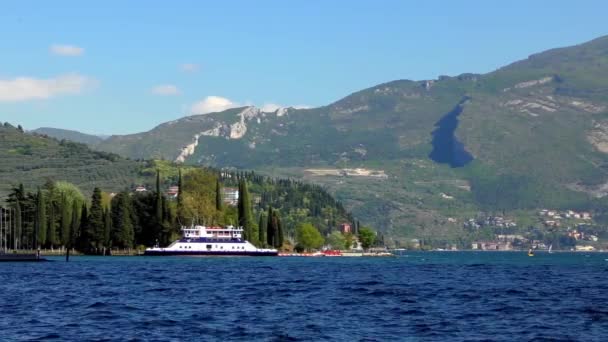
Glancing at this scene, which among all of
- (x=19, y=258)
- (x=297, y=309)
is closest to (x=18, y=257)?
(x=19, y=258)

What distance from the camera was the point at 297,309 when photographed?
84.2m

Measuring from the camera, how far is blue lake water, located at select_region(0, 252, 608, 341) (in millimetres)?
68938

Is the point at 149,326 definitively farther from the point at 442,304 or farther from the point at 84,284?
the point at 84,284

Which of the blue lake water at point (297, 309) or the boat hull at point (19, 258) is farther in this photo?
the boat hull at point (19, 258)

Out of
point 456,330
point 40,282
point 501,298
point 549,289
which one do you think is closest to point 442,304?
point 501,298

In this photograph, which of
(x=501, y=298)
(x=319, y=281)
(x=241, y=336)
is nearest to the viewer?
(x=241, y=336)

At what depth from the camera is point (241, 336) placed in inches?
2643

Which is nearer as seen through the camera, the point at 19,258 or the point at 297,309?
the point at 297,309

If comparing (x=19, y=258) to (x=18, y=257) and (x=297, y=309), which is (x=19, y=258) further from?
(x=297, y=309)

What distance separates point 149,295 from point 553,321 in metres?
34.7

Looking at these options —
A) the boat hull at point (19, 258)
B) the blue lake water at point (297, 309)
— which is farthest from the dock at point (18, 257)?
the blue lake water at point (297, 309)

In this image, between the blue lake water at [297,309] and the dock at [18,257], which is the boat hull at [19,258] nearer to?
the dock at [18,257]

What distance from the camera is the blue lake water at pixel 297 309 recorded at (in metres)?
68.9

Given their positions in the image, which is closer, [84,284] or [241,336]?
[241,336]
